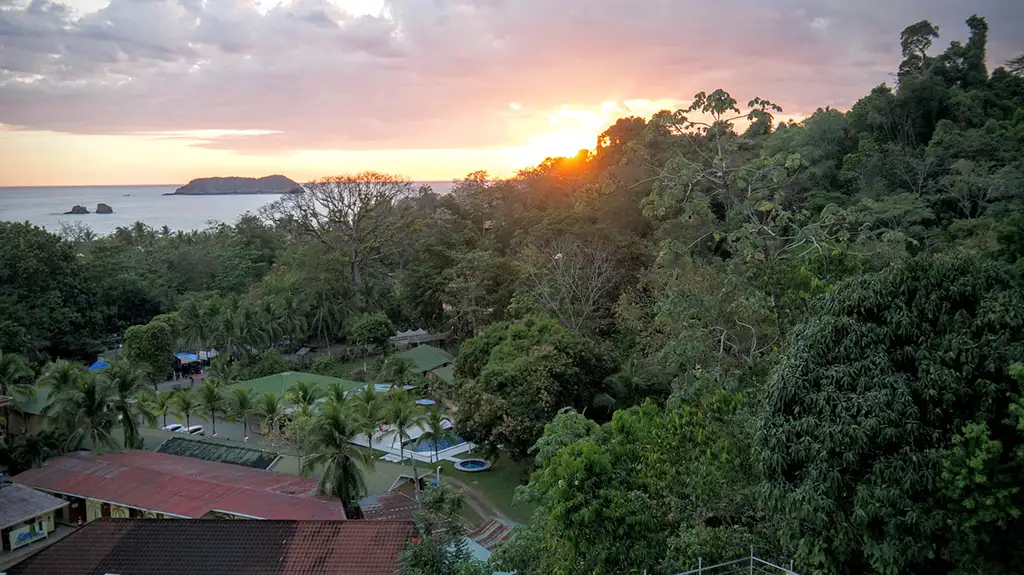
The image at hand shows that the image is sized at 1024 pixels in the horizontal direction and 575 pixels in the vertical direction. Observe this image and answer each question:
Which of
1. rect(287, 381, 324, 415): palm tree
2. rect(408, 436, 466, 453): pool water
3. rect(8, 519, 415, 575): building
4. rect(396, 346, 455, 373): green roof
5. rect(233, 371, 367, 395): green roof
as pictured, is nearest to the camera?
rect(8, 519, 415, 575): building

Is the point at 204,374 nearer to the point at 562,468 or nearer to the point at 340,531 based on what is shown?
the point at 340,531

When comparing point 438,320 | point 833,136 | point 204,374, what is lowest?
point 204,374

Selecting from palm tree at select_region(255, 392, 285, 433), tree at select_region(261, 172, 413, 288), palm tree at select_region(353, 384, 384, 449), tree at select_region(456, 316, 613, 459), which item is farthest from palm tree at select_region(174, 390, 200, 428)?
tree at select_region(261, 172, 413, 288)

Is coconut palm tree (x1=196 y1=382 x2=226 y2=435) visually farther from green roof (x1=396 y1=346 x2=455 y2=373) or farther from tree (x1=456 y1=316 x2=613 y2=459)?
tree (x1=456 y1=316 x2=613 y2=459)

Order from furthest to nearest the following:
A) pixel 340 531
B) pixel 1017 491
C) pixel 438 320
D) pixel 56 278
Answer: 1. pixel 438 320
2. pixel 56 278
3. pixel 340 531
4. pixel 1017 491

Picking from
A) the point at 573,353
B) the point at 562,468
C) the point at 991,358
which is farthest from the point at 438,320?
the point at 991,358

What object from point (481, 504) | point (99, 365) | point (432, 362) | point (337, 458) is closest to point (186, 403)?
point (337, 458)
